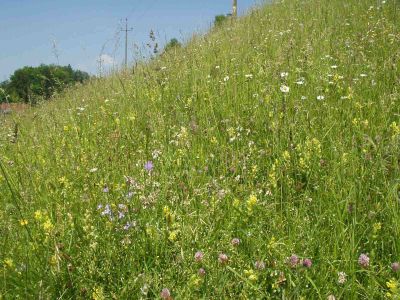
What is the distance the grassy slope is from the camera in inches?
53.5

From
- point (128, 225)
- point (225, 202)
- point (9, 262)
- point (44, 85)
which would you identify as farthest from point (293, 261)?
point (44, 85)

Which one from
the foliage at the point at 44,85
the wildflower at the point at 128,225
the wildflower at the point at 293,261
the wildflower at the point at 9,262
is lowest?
the wildflower at the point at 293,261

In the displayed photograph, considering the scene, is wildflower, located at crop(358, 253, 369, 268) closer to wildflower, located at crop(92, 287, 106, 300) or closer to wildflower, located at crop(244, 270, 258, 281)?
wildflower, located at crop(244, 270, 258, 281)

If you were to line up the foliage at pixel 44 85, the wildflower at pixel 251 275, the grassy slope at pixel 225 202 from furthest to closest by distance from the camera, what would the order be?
the foliage at pixel 44 85, the grassy slope at pixel 225 202, the wildflower at pixel 251 275

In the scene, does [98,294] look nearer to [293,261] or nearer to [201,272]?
[201,272]

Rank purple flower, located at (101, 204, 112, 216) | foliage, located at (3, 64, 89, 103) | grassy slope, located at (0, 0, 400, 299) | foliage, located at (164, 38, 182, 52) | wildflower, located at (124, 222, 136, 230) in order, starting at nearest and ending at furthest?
grassy slope, located at (0, 0, 400, 299)
wildflower, located at (124, 222, 136, 230)
purple flower, located at (101, 204, 112, 216)
foliage, located at (3, 64, 89, 103)
foliage, located at (164, 38, 182, 52)

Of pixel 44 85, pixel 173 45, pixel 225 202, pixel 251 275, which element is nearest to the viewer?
pixel 251 275

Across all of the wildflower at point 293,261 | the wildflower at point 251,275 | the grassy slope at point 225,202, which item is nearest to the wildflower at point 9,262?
the grassy slope at point 225,202

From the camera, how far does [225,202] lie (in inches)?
71.0

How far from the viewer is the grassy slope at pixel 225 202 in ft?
4.46

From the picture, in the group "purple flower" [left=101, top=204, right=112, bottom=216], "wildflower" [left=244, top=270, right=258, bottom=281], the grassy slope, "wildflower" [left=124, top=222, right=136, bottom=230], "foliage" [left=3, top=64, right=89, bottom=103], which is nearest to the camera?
"wildflower" [left=244, top=270, right=258, bottom=281]

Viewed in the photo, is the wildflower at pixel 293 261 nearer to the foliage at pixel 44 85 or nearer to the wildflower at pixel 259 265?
the wildflower at pixel 259 265

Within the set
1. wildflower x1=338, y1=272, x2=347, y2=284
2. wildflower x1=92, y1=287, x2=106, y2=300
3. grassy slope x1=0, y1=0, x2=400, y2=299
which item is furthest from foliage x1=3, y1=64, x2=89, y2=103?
wildflower x1=338, y1=272, x2=347, y2=284

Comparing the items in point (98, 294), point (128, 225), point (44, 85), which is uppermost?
point (44, 85)
